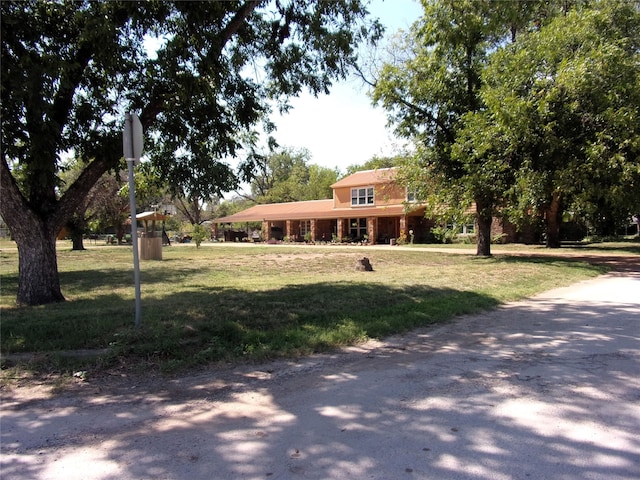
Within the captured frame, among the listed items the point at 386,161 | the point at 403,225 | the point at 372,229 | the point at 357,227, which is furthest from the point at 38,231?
the point at 357,227

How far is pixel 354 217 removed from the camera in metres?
40.0

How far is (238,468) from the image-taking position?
3.07m

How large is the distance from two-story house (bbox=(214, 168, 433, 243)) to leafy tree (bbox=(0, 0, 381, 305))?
77.6 feet

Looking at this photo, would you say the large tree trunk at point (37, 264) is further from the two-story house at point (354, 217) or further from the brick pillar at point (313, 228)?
the brick pillar at point (313, 228)

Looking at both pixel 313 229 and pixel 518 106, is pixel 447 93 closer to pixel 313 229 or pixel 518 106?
pixel 518 106

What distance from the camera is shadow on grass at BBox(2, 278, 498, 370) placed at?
5.72 m

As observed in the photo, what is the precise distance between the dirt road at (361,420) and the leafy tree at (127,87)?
4.67 m

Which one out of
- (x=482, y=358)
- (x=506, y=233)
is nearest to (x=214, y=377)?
(x=482, y=358)

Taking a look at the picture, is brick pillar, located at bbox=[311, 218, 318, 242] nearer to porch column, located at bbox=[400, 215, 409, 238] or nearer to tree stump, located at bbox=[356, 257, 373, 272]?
porch column, located at bbox=[400, 215, 409, 238]

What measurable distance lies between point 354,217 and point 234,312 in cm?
3283

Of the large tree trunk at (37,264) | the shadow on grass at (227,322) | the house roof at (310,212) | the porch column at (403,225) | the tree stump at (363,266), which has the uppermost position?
the house roof at (310,212)

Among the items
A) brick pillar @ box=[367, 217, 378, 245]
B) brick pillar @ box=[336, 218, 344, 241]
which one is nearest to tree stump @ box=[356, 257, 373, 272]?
brick pillar @ box=[367, 217, 378, 245]

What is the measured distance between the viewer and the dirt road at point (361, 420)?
121 inches

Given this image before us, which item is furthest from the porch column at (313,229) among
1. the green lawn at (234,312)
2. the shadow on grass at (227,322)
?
the shadow on grass at (227,322)
